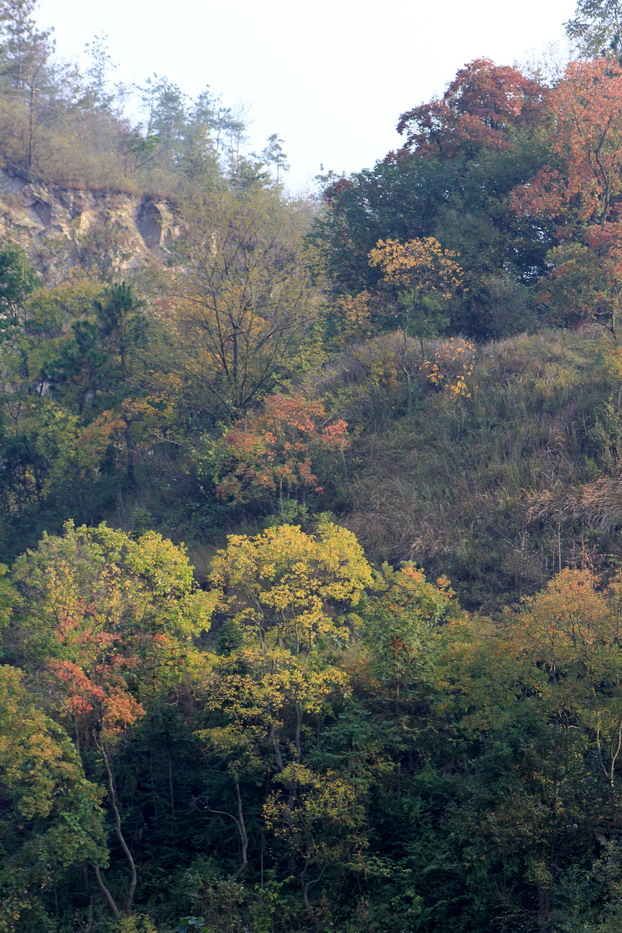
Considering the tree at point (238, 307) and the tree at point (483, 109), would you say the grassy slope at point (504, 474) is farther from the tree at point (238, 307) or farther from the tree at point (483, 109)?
the tree at point (483, 109)

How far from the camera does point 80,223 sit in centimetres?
4225

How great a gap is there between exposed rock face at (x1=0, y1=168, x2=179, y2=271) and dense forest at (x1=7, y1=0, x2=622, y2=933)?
2.24m

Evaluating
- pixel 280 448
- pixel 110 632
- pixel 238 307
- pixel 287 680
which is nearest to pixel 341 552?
pixel 287 680

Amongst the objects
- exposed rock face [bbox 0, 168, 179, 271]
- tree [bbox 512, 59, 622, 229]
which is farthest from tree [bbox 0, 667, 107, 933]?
exposed rock face [bbox 0, 168, 179, 271]

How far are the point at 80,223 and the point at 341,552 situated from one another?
31921 millimetres

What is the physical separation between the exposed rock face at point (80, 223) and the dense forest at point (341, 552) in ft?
7.36

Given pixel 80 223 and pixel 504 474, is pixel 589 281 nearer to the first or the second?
pixel 504 474

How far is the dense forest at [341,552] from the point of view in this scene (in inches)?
508

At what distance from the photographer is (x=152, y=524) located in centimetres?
2492

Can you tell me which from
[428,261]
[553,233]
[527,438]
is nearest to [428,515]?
[527,438]

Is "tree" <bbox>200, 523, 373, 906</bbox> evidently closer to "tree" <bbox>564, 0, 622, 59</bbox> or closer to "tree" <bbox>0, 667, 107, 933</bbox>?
"tree" <bbox>0, 667, 107, 933</bbox>

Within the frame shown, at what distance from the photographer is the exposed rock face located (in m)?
39.3

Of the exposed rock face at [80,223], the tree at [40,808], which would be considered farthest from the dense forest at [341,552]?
the exposed rock face at [80,223]

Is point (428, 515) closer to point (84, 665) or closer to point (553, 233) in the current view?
point (84, 665)
